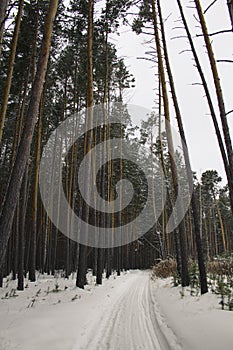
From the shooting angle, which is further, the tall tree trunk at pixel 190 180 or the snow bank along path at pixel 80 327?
the tall tree trunk at pixel 190 180

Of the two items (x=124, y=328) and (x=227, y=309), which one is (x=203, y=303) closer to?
(x=227, y=309)

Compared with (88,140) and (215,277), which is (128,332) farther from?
(88,140)

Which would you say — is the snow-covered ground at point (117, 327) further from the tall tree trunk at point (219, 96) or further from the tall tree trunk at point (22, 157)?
the tall tree trunk at point (219, 96)

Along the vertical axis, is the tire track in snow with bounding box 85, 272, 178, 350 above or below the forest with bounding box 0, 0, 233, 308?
below

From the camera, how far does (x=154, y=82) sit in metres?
13.9

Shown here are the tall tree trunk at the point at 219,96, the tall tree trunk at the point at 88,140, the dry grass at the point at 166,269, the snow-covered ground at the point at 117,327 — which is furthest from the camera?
the dry grass at the point at 166,269

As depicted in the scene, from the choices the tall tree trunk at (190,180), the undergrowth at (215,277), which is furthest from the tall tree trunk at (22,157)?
the tall tree trunk at (190,180)

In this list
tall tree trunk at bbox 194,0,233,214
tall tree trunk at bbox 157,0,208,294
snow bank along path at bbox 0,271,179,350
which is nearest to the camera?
snow bank along path at bbox 0,271,179,350

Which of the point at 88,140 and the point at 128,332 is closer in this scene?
the point at 128,332

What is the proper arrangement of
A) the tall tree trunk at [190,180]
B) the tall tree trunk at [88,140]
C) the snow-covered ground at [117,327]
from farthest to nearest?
the tall tree trunk at [88,140], the tall tree trunk at [190,180], the snow-covered ground at [117,327]

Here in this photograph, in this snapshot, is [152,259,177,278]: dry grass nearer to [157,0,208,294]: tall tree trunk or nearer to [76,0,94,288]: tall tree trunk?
[76,0,94,288]: tall tree trunk

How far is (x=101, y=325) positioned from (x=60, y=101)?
14669 millimetres

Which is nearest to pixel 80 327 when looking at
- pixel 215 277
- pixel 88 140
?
pixel 215 277

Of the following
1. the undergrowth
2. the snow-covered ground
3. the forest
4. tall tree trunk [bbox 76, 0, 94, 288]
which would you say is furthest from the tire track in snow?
tall tree trunk [bbox 76, 0, 94, 288]
